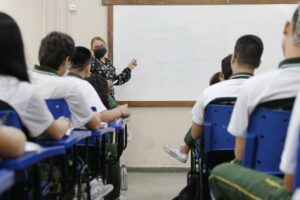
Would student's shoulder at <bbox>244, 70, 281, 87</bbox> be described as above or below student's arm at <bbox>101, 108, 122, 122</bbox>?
above

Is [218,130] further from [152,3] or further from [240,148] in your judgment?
[152,3]

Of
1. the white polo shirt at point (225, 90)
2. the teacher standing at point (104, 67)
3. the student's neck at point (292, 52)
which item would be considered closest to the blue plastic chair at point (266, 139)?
the student's neck at point (292, 52)

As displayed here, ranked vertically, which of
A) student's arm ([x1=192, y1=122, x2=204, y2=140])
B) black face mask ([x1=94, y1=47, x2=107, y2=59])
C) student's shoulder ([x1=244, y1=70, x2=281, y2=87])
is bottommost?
student's arm ([x1=192, y1=122, x2=204, y2=140])

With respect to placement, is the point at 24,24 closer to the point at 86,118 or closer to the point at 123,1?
the point at 123,1

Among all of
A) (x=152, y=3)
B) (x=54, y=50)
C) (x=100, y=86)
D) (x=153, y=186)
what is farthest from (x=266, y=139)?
(x=152, y=3)

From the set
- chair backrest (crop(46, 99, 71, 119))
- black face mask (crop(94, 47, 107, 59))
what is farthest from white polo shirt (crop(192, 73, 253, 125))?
black face mask (crop(94, 47, 107, 59))

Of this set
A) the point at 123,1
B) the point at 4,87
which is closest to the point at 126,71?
the point at 123,1

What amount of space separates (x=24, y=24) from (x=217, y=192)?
4082mm

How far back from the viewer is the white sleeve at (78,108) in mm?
2383

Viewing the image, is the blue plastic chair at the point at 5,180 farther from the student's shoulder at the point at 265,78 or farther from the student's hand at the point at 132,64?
the student's hand at the point at 132,64

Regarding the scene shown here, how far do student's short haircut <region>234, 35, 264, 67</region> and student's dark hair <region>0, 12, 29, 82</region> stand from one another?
1.33 meters

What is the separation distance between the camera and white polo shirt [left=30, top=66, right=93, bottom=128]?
7.63 ft

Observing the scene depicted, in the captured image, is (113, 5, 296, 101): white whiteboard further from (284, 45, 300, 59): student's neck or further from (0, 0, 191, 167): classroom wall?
(284, 45, 300, 59): student's neck

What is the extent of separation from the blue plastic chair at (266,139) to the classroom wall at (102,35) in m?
3.34
